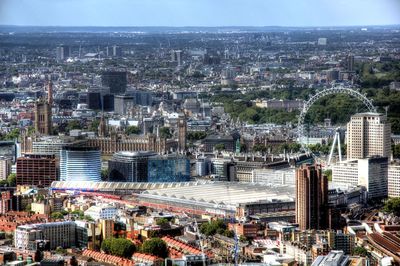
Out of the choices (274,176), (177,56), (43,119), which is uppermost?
(177,56)

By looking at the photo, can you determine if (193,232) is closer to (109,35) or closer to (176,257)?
(176,257)

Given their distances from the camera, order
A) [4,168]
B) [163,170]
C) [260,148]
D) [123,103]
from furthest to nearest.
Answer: [123,103], [260,148], [4,168], [163,170]

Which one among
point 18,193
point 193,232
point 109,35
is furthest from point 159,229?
point 109,35

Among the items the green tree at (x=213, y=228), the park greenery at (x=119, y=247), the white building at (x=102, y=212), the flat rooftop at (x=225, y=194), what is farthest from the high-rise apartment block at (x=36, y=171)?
the park greenery at (x=119, y=247)

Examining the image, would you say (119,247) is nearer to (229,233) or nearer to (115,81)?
(229,233)

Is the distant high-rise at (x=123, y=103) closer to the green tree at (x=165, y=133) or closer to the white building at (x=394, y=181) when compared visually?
the green tree at (x=165, y=133)

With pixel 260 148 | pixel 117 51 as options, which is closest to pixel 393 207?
pixel 260 148
